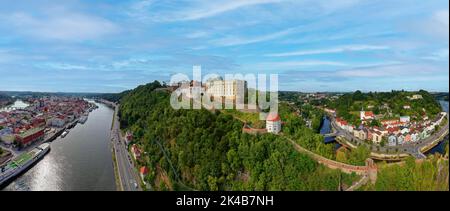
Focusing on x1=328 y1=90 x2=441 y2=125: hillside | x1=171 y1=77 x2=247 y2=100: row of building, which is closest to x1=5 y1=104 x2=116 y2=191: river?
x1=171 y1=77 x2=247 y2=100: row of building

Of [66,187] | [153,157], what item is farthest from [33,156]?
[153,157]

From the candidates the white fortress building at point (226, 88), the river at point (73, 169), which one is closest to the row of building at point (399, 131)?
the white fortress building at point (226, 88)

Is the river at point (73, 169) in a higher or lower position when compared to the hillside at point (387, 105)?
lower

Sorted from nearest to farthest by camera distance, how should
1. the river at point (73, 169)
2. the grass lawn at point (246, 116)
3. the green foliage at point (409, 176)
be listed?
the green foliage at point (409, 176) < the river at point (73, 169) < the grass lawn at point (246, 116)

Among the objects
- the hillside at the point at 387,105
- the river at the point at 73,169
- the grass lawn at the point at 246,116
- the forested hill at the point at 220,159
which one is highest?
the hillside at the point at 387,105

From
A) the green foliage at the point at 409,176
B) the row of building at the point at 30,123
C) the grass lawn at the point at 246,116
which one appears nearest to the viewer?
the green foliage at the point at 409,176

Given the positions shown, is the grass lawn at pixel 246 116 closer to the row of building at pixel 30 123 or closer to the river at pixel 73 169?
the river at pixel 73 169
